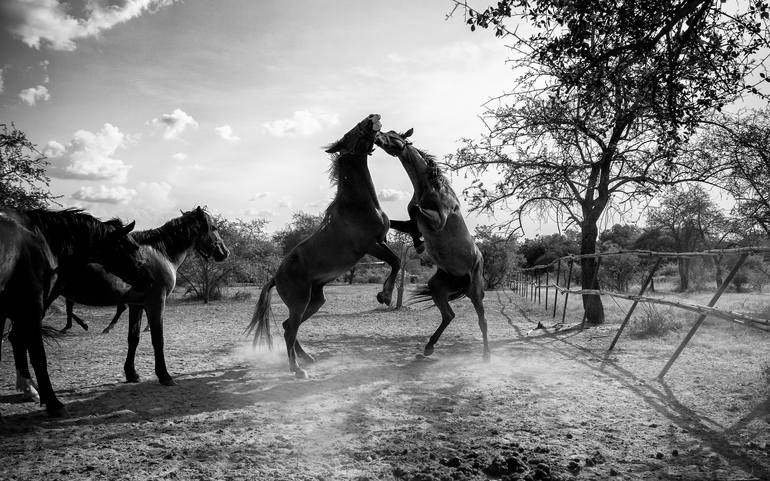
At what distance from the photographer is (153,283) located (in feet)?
17.8

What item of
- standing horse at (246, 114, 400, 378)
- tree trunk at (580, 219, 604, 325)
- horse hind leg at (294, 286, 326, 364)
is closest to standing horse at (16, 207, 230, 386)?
standing horse at (246, 114, 400, 378)

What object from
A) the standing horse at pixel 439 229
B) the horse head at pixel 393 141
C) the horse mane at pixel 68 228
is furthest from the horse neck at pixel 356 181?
the horse mane at pixel 68 228

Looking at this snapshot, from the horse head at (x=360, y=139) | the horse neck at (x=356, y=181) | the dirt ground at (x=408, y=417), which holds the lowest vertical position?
the dirt ground at (x=408, y=417)

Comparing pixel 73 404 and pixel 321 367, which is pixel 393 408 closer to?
pixel 321 367

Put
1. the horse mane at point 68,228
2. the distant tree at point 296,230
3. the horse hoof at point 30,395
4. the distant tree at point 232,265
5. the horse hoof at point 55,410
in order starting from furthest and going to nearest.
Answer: the distant tree at point 296,230 → the distant tree at point 232,265 → the horse hoof at point 30,395 → the horse mane at point 68,228 → the horse hoof at point 55,410

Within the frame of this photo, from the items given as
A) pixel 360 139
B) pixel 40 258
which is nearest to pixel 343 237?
pixel 360 139

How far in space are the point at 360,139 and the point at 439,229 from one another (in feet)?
5.51

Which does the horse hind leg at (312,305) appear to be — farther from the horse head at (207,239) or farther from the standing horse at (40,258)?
the standing horse at (40,258)

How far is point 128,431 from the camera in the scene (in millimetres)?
3703

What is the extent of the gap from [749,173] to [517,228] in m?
4.72

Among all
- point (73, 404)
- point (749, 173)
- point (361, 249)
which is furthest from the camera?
point (749, 173)

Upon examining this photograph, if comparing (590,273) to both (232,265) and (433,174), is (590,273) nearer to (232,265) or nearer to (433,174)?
(433,174)

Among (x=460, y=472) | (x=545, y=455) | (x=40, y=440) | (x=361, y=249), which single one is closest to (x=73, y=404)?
(x=40, y=440)

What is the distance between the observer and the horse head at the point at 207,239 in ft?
21.5
